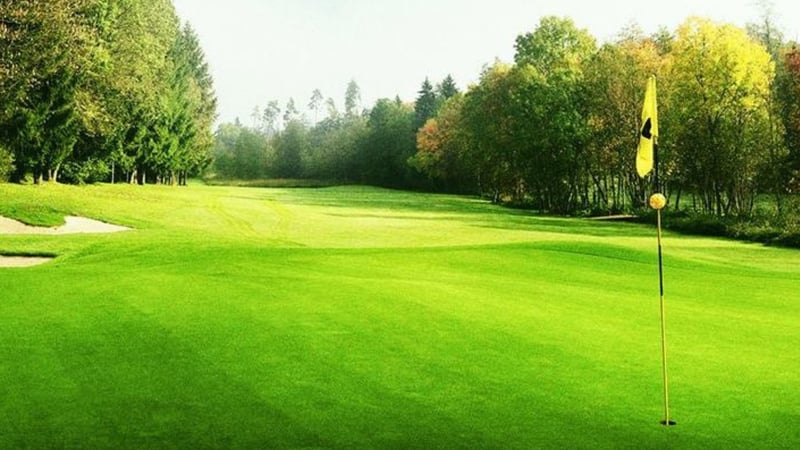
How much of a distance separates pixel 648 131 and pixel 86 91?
158ft

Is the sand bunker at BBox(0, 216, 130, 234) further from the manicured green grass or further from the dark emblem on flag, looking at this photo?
the dark emblem on flag

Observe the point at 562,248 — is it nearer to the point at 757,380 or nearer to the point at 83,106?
the point at 757,380

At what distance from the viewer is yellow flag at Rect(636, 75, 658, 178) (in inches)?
251

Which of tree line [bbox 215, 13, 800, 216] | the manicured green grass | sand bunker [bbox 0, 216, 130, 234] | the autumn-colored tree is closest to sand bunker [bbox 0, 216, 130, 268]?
sand bunker [bbox 0, 216, 130, 234]

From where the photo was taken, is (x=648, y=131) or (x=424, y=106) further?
(x=424, y=106)

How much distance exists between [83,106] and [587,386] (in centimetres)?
4609

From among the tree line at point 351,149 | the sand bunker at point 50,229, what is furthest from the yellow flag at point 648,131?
the tree line at point 351,149

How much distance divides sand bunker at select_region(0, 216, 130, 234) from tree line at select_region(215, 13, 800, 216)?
108 feet

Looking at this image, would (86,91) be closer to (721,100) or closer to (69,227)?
(69,227)

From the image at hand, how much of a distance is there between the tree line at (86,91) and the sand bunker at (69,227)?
11.9 meters

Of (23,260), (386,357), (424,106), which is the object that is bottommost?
(23,260)

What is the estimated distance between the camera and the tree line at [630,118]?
4309 cm

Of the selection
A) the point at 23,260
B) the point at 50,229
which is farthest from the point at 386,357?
the point at 50,229

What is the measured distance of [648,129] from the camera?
6.58m
